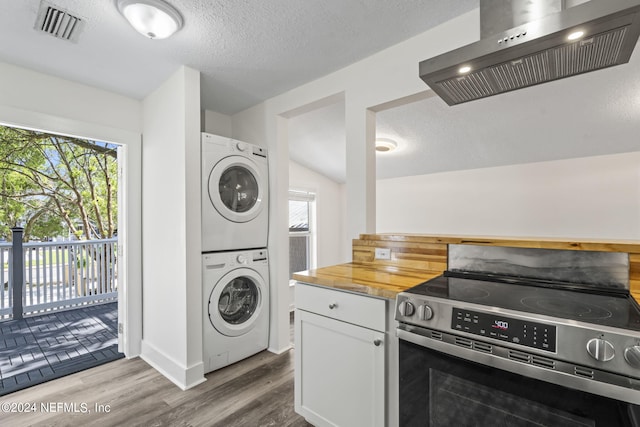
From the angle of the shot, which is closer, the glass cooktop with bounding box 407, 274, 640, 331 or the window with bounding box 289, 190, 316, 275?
the glass cooktop with bounding box 407, 274, 640, 331

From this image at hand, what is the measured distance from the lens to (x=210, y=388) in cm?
216

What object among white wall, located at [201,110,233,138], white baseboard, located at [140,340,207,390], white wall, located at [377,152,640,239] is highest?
white wall, located at [201,110,233,138]

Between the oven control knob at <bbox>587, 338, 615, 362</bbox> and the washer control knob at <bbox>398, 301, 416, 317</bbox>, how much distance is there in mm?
495

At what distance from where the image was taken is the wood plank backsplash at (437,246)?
4.09 feet

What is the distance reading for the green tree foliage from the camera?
4715 millimetres

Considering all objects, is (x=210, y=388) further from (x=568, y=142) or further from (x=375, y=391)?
(x=568, y=142)

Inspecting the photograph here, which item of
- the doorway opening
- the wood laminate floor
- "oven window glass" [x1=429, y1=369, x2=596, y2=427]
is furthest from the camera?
the doorway opening

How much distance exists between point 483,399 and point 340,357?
648 mm

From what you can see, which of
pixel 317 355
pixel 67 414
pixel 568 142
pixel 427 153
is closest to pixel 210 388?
pixel 67 414

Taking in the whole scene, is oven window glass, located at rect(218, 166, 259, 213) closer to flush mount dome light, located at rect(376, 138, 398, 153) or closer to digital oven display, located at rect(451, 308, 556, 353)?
flush mount dome light, located at rect(376, 138, 398, 153)

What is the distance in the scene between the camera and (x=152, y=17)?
160 centimetres

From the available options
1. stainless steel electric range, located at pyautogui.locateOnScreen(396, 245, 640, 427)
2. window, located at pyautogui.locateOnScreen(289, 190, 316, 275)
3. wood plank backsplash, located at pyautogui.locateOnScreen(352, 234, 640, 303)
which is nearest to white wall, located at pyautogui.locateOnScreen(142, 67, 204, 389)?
wood plank backsplash, located at pyautogui.locateOnScreen(352, 234, 640, 303)

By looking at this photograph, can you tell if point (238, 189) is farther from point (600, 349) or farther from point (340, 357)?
point (600, 349)

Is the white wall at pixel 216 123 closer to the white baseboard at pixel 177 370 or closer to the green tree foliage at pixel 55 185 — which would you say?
the white baseboard at pixel 177 370
